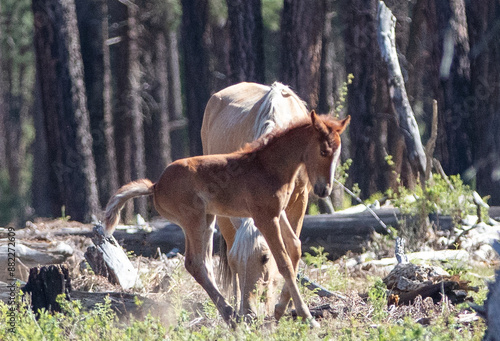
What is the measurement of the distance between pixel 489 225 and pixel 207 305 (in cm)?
506

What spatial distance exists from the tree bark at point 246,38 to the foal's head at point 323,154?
955 centimetres

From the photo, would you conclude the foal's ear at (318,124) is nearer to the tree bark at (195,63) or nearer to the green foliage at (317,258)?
the green foliage at (317,258)

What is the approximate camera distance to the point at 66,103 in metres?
14.4

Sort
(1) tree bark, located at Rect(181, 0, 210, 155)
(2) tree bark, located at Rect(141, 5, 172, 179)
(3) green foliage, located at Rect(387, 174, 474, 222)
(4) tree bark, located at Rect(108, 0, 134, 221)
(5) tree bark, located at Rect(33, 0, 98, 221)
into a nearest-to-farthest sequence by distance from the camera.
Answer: (3) green foliage, located at Rect(387, 174, 474, 222), (5) tree bark, located at Rect(33, 0, 98, 221), (1) tree bark, located at Rect(181, 0, 210, 155), (4) tree bark, located at Rect(108, 0, 134, 221), (2) tree bark, located at Rect(141, 5, 172, 179)

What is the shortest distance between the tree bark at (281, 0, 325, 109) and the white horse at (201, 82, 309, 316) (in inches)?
216

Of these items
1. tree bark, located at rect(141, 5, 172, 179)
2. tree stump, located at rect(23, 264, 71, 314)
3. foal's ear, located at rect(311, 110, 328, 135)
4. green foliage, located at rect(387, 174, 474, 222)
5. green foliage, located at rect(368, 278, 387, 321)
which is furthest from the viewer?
tree bark, located at rect(141, 5, 172, 179)

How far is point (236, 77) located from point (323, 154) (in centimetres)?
997

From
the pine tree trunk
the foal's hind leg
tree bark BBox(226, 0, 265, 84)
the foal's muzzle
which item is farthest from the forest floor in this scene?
the pine tree trunk

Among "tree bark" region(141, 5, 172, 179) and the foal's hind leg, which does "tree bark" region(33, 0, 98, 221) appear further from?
the foal's hind leg

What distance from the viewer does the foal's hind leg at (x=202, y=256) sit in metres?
5.55

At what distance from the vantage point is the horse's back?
22.2ft

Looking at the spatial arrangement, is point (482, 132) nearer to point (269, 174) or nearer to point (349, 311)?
point (349, 311)

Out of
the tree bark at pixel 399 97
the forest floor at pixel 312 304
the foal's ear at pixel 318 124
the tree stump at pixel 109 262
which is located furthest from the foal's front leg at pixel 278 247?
the tree bark at pixel 399 97

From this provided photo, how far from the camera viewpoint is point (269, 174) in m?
5.43
